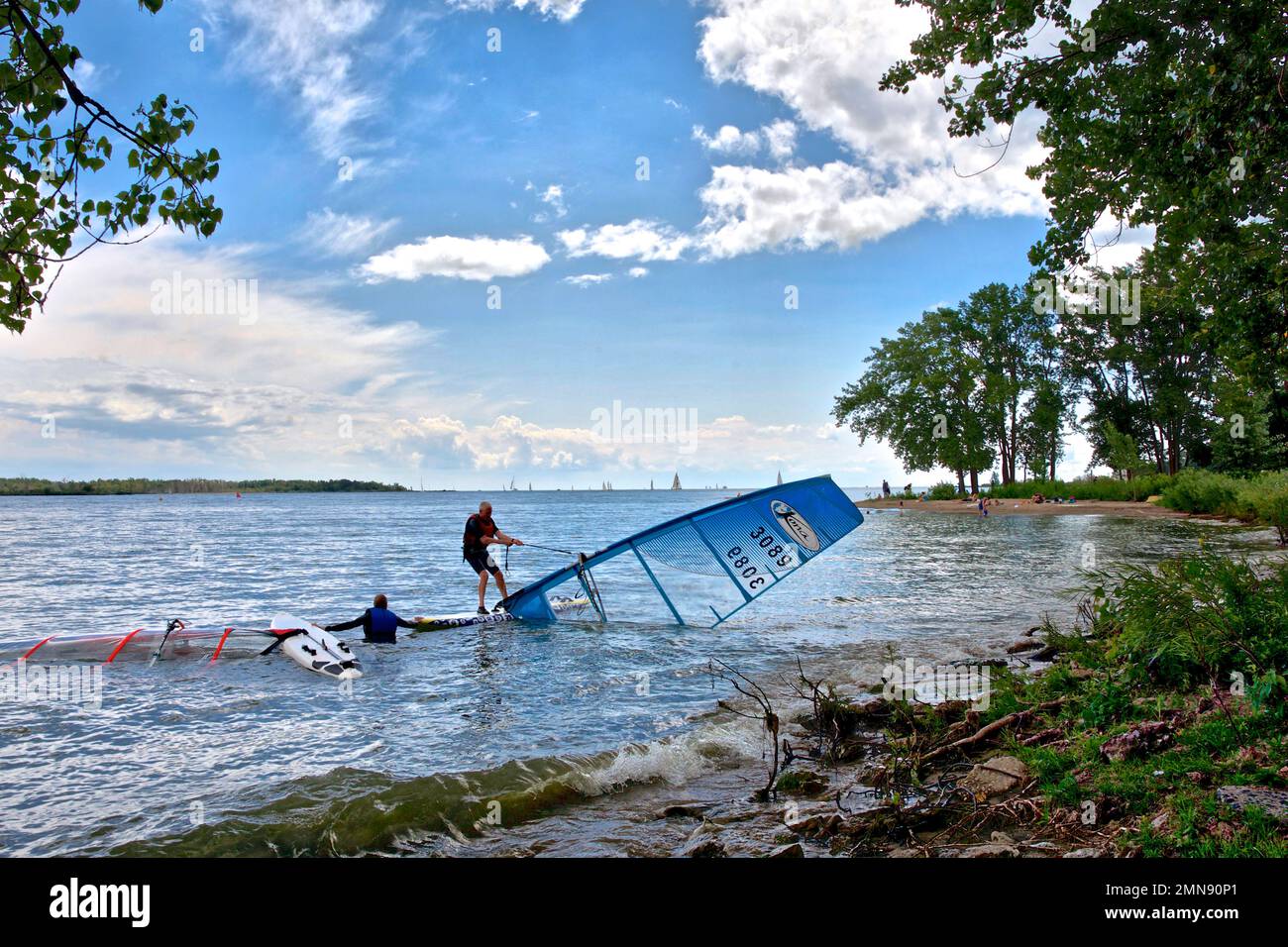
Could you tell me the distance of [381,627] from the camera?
490 inches

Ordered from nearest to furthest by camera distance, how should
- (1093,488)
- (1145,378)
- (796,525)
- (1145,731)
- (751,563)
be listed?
(1145,731) < (796,525) < (751,563) < (1093,488) < (1145,378)

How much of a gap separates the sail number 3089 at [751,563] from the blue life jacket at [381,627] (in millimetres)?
5634

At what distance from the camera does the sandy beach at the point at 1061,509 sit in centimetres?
4112

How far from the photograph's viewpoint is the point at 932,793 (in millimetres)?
5332

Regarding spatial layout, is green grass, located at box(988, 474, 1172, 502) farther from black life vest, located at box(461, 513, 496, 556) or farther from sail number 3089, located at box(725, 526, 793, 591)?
black life vest, located at box(461, 513, 496, 556)

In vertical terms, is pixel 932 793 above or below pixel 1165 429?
below

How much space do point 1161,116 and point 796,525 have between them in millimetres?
6514

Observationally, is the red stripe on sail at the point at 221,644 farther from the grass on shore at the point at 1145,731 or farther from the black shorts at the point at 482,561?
the grass on shore at the point at 1145,731

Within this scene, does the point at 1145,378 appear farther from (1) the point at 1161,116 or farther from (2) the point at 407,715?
(2) the point at 407,715

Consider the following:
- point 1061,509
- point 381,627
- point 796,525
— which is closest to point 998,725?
point 796,525

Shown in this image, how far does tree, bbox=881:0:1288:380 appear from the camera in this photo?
6.92m

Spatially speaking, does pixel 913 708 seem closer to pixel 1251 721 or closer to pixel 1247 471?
pixel 1251 721
